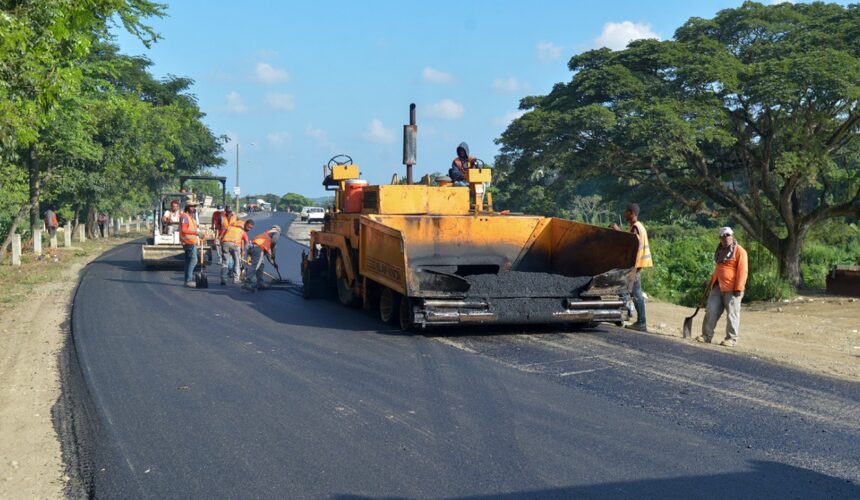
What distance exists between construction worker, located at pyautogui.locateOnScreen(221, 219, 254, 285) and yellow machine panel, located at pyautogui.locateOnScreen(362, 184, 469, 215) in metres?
5.53

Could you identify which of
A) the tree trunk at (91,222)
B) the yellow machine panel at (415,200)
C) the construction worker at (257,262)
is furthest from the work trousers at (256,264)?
the tree trunk at (91,222)

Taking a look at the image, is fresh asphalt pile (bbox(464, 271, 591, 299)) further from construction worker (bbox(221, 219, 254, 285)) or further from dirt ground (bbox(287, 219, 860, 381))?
construction worker (bbox(221, 219, 254, 285))

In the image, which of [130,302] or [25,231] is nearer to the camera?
[130,302]

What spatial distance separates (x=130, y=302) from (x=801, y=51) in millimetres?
15959

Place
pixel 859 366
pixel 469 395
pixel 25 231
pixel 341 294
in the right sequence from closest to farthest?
pixel 469 395 → pixel 859 366 → pixel 341 294 → pixel 25 231

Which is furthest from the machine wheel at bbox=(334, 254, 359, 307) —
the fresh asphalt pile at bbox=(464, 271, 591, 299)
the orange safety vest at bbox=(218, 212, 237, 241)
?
the orange safety vest at bbox=(218, 212, 237, 241)

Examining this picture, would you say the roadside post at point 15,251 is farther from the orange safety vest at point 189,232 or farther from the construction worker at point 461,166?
the construction worker at point 461,166

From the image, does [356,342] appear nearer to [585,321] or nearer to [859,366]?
[585,321]

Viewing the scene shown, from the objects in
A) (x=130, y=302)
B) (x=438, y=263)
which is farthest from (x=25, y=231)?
(x=438, y=263)

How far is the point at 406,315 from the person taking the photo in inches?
429

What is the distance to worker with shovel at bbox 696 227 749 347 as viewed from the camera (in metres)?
10.5

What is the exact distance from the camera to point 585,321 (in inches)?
428

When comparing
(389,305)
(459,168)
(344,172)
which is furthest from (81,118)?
(389,305)

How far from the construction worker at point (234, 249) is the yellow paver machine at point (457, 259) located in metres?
3.13
